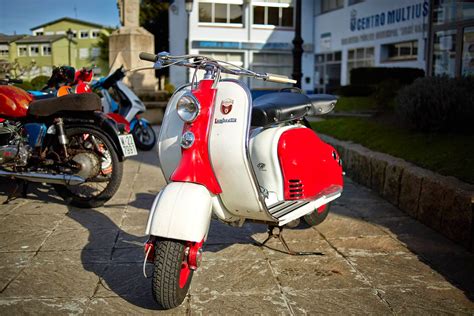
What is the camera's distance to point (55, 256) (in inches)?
142

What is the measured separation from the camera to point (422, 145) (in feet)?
18.1

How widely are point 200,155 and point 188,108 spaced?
0.91ft

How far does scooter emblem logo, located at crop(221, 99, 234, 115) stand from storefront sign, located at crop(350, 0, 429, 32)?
18.0 m

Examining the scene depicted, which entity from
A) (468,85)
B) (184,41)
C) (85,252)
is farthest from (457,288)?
(184,41)

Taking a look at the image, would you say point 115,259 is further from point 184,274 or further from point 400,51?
point 400,51

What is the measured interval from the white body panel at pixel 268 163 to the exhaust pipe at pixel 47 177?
6.48 ft

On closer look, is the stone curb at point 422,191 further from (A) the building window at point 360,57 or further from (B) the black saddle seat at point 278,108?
(A) the building window at point 360,57

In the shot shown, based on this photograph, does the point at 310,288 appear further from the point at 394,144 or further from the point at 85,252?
the point at 394,144

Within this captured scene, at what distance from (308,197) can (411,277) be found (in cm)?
83

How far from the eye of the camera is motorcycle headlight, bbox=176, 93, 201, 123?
2.86m

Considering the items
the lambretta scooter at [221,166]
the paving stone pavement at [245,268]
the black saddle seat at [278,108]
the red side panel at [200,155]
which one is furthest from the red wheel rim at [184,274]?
the black saddle seat at [278,108]

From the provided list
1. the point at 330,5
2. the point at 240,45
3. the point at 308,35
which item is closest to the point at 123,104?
the point at 240,45

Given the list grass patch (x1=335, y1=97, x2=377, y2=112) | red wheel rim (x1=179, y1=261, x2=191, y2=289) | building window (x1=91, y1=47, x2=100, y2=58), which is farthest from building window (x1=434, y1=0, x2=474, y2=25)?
building window (x1=91, y1=47, x2=100, y2=58)

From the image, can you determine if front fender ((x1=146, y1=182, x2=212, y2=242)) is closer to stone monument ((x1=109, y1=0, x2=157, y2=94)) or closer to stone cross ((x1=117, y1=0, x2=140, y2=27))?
stone monument ((x1=109, y1=0, x2=157, y2=94))
